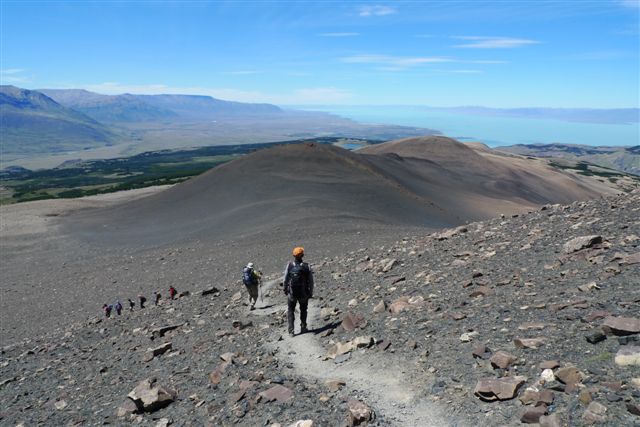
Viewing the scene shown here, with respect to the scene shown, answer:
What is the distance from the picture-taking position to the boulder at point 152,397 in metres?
9.47

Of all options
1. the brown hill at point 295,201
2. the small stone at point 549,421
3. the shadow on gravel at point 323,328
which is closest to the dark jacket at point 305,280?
the shadow on gravel at point 323,328

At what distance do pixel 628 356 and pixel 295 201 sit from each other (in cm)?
3214

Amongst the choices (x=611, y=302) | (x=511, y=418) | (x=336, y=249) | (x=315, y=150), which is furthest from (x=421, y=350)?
(x=315, y=150)

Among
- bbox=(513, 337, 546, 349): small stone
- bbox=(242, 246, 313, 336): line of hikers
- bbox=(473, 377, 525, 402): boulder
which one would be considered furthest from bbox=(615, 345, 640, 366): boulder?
bbox=(242, 246, 313, 336): line of hikers

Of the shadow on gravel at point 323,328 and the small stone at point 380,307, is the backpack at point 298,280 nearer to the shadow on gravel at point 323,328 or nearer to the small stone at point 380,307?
the shadow on gravel at point 323,328

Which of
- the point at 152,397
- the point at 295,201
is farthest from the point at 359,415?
the point at 295,201

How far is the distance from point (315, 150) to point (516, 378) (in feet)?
146

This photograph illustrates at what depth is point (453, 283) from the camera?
40.8 ft

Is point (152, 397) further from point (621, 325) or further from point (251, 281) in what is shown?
point (621, 325)

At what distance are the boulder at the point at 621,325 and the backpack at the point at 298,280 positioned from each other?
6324 millimetres

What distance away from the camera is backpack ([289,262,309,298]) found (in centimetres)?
1182

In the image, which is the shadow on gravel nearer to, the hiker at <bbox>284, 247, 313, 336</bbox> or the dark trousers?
the dark trousers

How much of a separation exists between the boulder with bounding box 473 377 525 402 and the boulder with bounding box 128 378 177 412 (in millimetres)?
5804

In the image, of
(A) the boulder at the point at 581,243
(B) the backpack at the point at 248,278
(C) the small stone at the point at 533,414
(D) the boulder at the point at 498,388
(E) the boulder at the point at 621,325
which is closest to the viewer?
(C) the small stone at the point at 533,414
